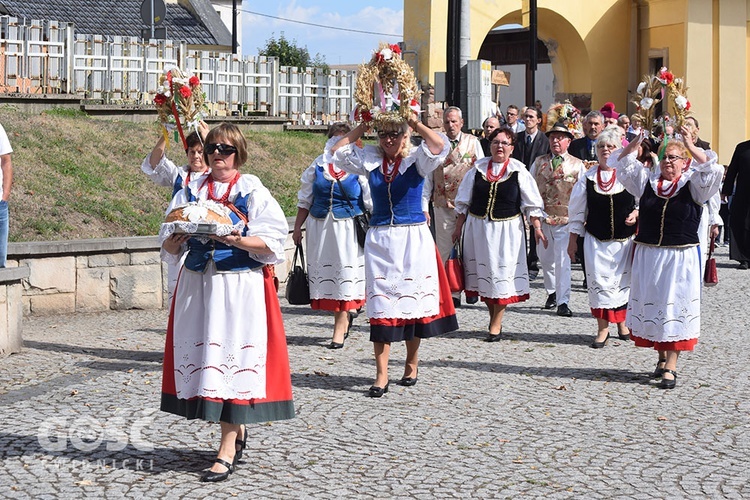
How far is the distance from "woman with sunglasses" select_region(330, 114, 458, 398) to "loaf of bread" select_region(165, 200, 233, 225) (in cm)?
214

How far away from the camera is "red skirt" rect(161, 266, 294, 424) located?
610cm

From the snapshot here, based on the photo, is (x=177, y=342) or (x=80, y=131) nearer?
(x=177, y=342)

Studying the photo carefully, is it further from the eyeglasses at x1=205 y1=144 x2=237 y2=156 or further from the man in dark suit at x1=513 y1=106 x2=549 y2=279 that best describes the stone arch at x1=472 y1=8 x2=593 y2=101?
the eyeglasses at x1=205 y1=144 x2=237 y2=156

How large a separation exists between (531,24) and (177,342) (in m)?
15.6

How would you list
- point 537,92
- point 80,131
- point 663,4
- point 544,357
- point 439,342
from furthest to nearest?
point 537,92, point 663,4, point 80,131, point 439,342, point 544,357

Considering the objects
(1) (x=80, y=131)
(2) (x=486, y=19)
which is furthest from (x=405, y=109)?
(2) (x=486, y=19)

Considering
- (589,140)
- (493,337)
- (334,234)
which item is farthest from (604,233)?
(589,140)

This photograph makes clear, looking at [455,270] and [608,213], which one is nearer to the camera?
[608,213]

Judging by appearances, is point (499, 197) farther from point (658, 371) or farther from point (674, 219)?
point (658, 371)

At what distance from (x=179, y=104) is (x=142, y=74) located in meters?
14.0

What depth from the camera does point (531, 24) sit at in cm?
2069

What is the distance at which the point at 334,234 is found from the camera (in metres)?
10.4

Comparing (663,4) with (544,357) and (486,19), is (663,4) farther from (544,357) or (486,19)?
(544,357)

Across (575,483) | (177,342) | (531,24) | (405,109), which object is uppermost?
(531,24)
